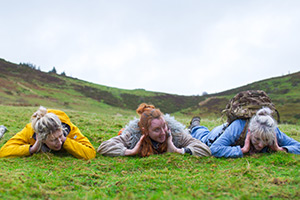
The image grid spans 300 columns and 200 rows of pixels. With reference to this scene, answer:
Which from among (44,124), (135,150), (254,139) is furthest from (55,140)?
(254,139)

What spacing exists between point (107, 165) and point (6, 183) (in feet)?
6.79

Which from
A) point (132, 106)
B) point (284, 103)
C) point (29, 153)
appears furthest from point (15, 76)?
point (284, 103)

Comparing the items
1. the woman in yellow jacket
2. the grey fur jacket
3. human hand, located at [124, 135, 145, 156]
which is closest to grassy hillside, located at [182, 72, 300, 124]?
the grey fur jacket

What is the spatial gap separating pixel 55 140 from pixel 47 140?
0.55 feet

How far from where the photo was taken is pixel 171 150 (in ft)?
18.7

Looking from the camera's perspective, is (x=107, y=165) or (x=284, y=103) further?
(x=284, y=103)

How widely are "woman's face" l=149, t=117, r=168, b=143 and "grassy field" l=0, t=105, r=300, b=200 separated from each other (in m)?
0.47

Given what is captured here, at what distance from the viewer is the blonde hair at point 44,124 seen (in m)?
4.92

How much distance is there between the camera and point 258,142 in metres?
5.37

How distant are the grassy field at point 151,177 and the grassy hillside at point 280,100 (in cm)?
4020

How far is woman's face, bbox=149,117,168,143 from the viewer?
220 inches

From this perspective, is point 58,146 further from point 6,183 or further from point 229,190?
point 229,190

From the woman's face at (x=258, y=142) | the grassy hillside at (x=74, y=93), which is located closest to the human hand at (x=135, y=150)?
the woman's face at (x=258, y=142)

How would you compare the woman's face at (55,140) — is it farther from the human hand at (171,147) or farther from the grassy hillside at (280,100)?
the grassy hillside at (280,100)
